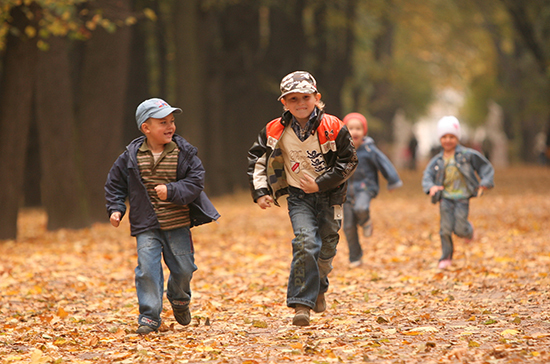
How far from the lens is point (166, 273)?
10.3 meters

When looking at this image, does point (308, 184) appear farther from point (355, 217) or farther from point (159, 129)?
point (355, 217)

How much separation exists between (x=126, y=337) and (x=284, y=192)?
164 cm

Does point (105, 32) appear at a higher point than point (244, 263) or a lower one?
higher

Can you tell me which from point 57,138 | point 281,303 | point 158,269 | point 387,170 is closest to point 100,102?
point 57,138

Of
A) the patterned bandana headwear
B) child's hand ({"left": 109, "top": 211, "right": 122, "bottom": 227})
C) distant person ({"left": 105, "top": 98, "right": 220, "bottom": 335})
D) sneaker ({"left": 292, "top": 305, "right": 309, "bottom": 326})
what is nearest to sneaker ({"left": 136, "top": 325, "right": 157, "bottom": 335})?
→ distant person ({"left": 105, "top": 98, "right": 220, "bottom": 335})

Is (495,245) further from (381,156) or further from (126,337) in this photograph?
(126,337)

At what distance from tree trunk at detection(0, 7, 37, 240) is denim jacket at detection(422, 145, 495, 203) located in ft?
24.6

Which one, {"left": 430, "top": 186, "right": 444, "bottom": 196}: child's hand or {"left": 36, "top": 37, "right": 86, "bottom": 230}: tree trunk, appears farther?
{"left": 36, "top": 37, "right": 86, "bottom": 230}: tree trunk

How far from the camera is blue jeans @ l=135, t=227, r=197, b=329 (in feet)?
20.2

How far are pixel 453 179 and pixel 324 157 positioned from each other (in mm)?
3293

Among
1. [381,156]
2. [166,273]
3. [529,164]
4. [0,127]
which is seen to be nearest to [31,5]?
[0,127]

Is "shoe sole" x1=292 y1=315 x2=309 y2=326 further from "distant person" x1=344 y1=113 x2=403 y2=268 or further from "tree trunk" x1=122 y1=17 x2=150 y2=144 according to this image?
"tree trunk" x1=122 y1=17 x2=150 y2=144

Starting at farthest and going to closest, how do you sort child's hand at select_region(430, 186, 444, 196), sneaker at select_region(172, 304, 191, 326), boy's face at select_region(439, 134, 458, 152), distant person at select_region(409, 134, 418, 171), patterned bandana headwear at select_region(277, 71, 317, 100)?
1. distant person at select_region(409, 134, 418, 171)
2. boy's face at select_region(439, 134, 458, 152)
3. child's hand at select_region(430, 186, 444, 196)
4. sneaker at select_region(172, 304, 191, 326)
5. patterned bandana headwear at select_region(277, 71, 317, 100)

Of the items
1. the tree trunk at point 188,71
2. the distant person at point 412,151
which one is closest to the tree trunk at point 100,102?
the tree trunk at point 188,71
